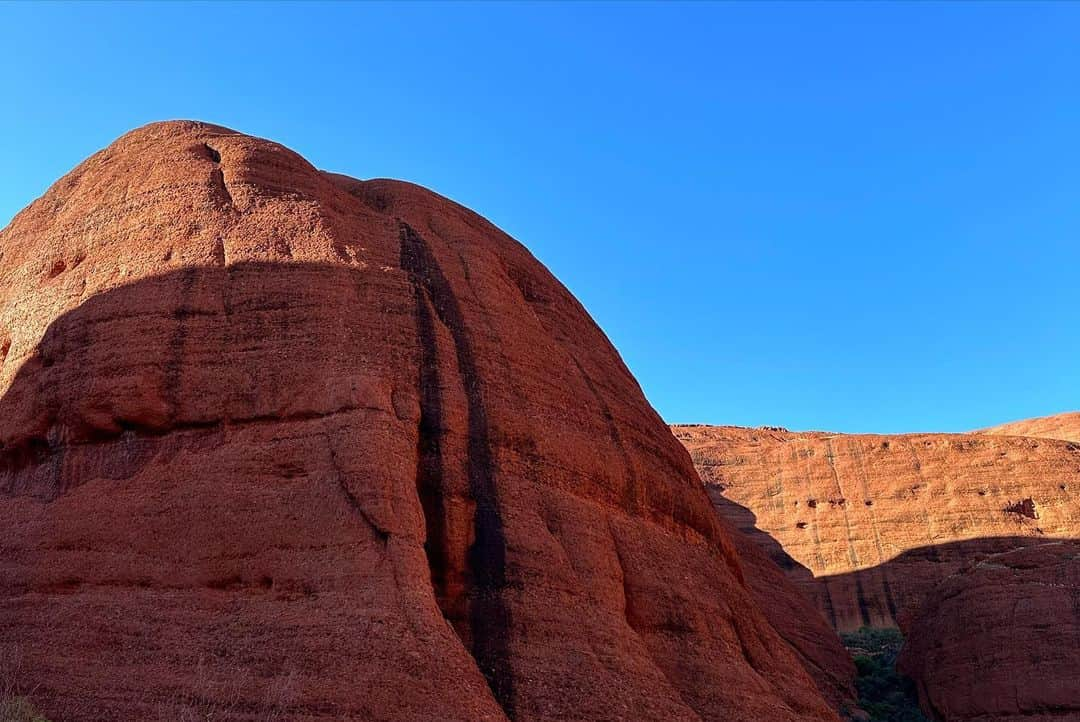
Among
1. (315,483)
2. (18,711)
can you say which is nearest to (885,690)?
(315,483)

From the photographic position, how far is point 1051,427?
8506 centimetres

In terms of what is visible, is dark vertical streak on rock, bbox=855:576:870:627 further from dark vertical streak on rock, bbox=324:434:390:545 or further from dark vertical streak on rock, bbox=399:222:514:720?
dark vertical streak on rock, bbox=324:434:390:545

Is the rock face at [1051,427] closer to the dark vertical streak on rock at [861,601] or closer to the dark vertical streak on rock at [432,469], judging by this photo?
the dark vertical streak on rock at [861,601]

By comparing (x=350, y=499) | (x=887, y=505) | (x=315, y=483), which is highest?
(x=887, y=505)

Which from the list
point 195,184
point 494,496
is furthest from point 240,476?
point 195,184

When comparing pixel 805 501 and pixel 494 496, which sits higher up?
pixel 805 501

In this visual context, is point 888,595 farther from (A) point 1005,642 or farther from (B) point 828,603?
(A) point 1005,642

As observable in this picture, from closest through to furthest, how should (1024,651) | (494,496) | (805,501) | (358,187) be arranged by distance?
(494,496), (358,187), (1024,651), (805,501)

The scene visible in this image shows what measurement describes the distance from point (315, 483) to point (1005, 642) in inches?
987

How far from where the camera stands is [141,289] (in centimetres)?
2398

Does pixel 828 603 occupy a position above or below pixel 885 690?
above

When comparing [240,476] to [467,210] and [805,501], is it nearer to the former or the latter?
[467,210]

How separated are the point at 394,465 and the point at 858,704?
823 inches

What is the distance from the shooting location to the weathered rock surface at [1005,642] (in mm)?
32844
